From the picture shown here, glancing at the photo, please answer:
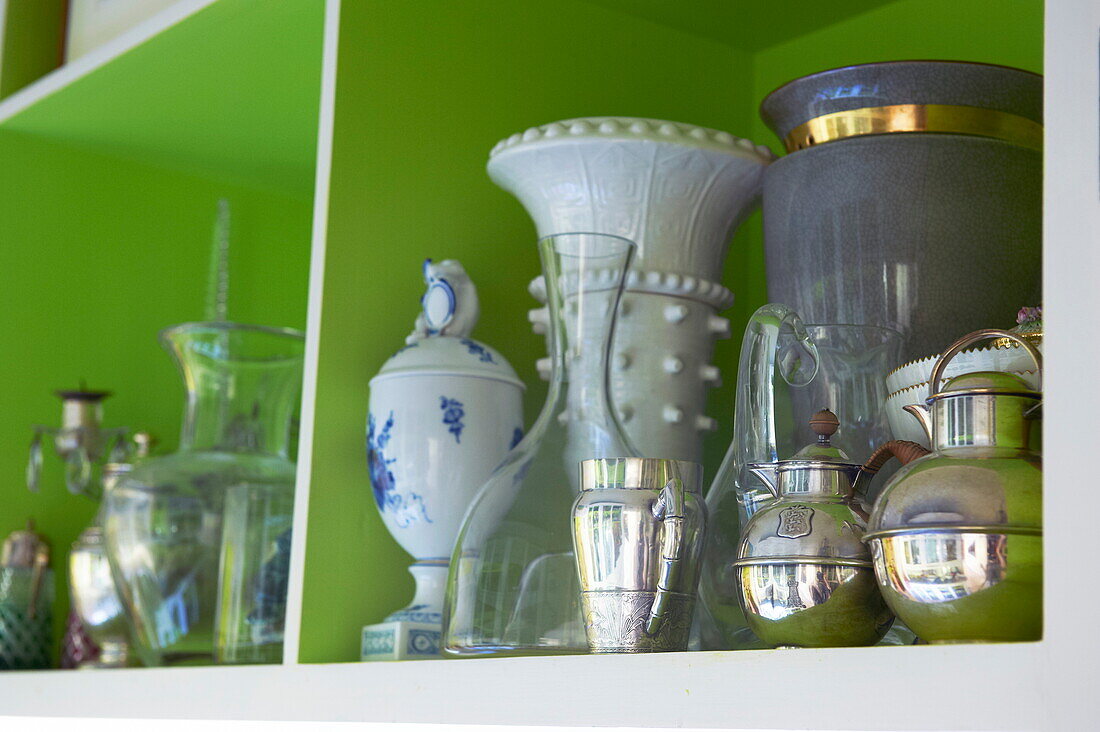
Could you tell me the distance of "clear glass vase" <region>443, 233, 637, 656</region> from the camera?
0.77m

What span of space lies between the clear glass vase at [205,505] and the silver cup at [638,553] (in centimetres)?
46

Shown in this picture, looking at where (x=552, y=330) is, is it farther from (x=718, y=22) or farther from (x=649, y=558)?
(x=718, y=22)

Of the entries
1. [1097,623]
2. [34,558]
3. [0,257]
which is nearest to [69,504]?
[34,558]

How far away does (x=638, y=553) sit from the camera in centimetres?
68

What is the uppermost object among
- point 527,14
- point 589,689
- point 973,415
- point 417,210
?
Answer: point 527,14

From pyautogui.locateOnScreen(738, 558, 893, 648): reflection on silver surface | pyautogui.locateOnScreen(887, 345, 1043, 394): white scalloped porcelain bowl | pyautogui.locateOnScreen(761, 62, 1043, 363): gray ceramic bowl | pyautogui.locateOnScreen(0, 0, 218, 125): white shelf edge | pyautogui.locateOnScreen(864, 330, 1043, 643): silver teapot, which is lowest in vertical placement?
pyautogui.locateOnScreen(738, 558, 893, 648): reflection on silver surface

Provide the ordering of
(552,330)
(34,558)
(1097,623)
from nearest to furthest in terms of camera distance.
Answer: (1097,623)
(552,330)
(34,558)

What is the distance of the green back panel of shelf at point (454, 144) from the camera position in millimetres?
933

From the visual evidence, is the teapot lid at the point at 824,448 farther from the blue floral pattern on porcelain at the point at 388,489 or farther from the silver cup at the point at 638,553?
the blue floral pattern on porcelain at the point at 388,489

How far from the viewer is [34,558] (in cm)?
133

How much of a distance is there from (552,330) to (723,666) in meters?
0.32

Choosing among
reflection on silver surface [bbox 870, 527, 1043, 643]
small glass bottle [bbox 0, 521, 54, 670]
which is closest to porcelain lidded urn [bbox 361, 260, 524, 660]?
reflection on silver surface [bbox 870, 527, 1043, 643]

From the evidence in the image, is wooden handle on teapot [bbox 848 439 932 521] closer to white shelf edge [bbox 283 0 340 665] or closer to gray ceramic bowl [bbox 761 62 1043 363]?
gray ceramic bowl [bbox 761 62 1043 363]

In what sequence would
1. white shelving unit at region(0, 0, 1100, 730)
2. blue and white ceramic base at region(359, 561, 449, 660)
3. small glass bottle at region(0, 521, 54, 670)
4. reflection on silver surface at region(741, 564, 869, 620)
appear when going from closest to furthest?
white shelving unit at region(0, 0, 1100, 730) → reflection on silver surface at region(741, 564, 869, 620) → blue and white ceramic base at region(359, 561, 449, 660) → small glass bottle at region(0, 521, 54, 670)
